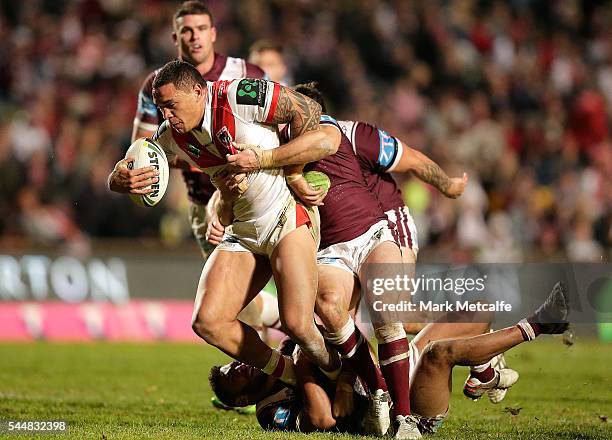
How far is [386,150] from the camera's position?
A: 8.24m

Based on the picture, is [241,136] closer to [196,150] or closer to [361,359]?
[196,150]

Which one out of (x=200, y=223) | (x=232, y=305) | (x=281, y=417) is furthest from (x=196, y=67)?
(x=281, y=417)

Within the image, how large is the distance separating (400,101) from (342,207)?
1088 cm

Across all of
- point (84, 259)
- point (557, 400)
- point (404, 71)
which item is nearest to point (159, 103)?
point (557, 400)

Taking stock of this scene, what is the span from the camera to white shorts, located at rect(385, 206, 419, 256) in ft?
27.6

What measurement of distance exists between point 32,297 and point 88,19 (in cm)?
623

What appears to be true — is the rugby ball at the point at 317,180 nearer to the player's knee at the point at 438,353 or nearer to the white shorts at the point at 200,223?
the player's knee at the point at 438,353

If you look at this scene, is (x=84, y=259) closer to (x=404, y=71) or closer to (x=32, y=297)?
(x=32, y=297)

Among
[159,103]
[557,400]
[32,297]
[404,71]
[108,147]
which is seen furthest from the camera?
[404,71]

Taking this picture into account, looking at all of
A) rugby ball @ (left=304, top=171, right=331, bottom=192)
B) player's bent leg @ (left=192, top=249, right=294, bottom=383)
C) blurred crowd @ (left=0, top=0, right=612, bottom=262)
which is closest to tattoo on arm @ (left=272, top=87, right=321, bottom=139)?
rugby ball @ (left=304, top=171, right=331, bottom=192)

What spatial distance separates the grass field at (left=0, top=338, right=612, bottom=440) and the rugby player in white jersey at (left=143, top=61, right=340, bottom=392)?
2.35 ft

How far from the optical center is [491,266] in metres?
→ 9.51

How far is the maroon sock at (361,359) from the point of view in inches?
296

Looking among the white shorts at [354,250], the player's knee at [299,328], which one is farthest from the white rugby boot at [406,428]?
the white shorts at [354,250]
